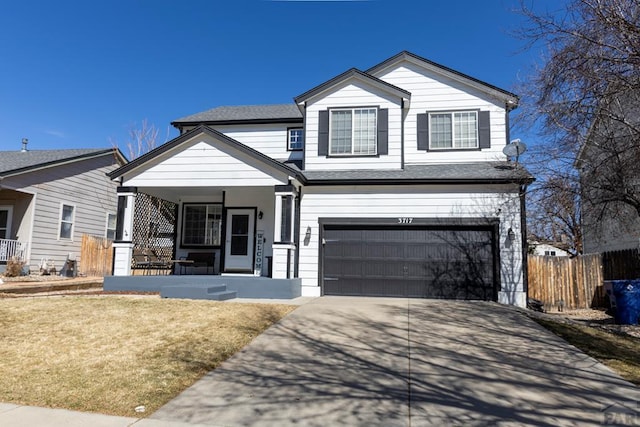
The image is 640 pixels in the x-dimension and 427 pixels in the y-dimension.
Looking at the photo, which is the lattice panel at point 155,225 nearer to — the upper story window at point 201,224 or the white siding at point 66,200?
the upper story window at point 201,224

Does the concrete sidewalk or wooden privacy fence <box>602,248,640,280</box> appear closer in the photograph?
the concrete sidewalk

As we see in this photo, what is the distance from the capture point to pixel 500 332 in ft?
24.8

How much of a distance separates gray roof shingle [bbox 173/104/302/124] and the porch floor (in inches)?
252

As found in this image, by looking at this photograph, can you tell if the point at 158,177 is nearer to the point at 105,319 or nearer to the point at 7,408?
the point at 105,319

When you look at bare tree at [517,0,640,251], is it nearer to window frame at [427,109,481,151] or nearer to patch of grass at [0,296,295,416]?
window frame at [427,109,481,151]

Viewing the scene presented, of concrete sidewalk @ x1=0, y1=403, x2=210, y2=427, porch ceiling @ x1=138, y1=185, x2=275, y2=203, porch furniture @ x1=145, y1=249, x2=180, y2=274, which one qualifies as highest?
porch ceiling @ x1=138, y1=185, x2=275, y2=203

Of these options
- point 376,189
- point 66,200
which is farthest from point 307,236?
point 66,200

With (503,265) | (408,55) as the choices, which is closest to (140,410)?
(503,265)

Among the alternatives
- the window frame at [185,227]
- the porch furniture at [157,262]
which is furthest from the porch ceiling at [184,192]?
the porch furniture at [157,262]

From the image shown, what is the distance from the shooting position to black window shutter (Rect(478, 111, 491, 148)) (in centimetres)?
1273

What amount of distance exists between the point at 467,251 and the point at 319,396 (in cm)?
822

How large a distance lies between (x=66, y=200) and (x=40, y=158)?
2.10 metres

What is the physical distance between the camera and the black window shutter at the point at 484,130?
41.8ft

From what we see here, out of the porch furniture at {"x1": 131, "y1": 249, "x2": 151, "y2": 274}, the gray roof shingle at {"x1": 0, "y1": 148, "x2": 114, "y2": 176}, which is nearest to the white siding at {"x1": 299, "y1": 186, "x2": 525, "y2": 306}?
the porch furniture at {"x1": 131, "y1": 249, "x2": 151, "y2": 274}
